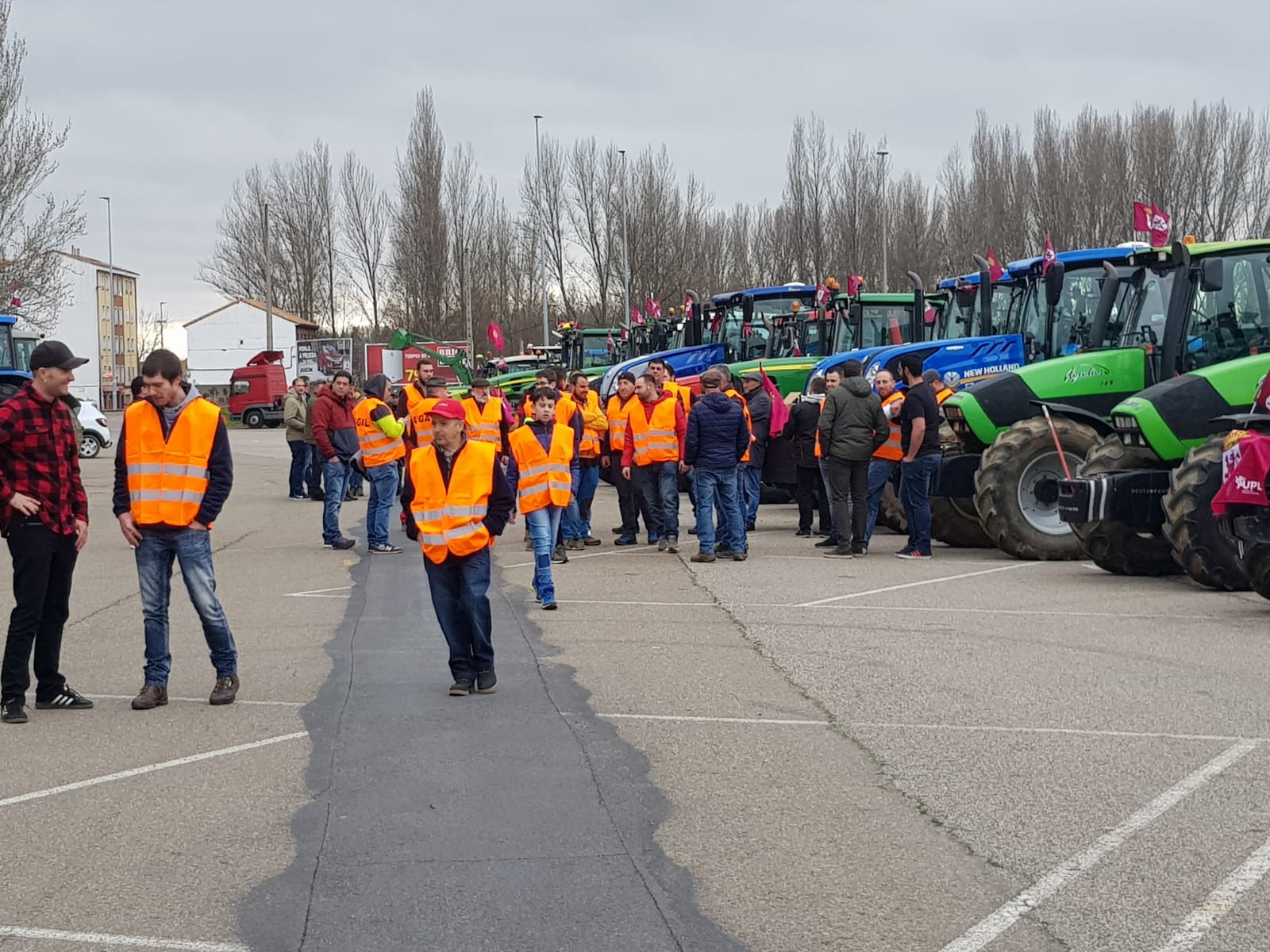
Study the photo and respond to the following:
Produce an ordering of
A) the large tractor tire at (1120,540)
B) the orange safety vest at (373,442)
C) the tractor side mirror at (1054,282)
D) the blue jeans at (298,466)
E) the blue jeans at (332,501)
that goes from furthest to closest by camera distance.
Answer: the blue jeans at (298,466)
the blue jeans at (332,501)
the orange safety vest at (373,442)
the tractor side mirror at (1054,282)
the large tractor tire at (1120,540)

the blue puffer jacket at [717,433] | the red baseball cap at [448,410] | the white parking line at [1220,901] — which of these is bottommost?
the white parking line at [1220,901]

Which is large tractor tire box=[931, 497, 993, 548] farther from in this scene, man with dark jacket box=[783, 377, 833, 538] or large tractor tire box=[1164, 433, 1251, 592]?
large tractor tire box=[1164, 433, 1251, 592]

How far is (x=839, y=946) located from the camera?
491 cm

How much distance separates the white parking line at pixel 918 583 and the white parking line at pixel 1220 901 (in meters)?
6.93

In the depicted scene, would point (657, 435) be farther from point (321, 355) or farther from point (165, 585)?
point (321, 355)

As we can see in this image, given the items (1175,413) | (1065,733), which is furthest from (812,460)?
(1065,733)

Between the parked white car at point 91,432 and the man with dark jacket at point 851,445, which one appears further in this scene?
the parked white car at point 91,432

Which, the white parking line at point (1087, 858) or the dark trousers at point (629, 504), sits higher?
the dark trousers at point (629, 504)

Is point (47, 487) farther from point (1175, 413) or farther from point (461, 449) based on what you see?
point (1175, 413)

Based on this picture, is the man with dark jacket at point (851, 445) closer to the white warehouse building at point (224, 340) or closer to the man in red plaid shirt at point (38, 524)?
the man in red plaid shirt at point (38, 524)

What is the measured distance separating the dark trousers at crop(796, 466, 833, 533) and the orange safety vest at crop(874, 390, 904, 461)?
2010mm

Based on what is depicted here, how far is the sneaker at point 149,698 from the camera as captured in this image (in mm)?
8828

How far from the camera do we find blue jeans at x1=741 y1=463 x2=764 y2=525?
18.1 metres

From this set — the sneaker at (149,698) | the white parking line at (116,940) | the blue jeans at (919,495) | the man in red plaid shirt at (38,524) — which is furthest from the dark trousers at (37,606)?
the blue jeans at (919,495)
